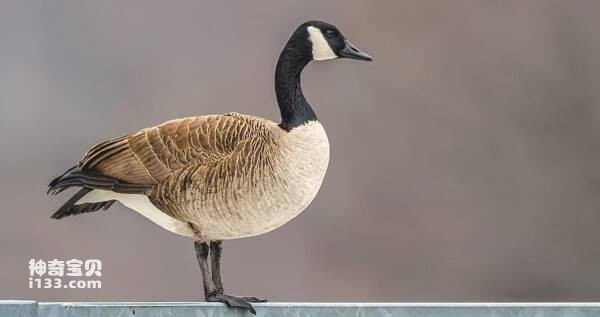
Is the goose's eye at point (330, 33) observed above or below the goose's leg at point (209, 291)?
above

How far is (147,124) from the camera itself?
385cm

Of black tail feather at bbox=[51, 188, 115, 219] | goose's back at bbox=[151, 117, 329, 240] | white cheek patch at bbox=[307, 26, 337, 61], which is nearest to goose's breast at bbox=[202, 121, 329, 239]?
goose's back at bbox=[151, 117, 329, 240]

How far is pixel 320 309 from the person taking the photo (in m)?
2.93

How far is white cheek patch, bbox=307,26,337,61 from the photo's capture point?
3.27 metres

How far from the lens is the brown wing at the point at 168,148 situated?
319 cm

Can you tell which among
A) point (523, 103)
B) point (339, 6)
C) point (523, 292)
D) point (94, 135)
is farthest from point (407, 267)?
point (94, 135)

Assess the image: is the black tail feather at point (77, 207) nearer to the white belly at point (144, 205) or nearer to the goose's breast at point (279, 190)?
the white belly at point (144, 205)

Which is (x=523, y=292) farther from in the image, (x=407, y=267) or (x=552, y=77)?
(x=552, y=77)

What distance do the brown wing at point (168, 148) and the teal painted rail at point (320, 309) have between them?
0.44 metres

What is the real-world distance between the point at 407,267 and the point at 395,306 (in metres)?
1.13

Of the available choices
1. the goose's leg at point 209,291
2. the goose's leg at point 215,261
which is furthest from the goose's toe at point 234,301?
the goose's leg at point 215,261

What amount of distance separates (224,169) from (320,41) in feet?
1.76

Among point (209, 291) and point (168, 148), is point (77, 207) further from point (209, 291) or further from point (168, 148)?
point (209, 291)

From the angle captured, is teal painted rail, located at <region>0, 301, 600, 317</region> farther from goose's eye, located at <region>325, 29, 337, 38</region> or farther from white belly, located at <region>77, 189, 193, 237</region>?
goose's eye, located at <region>325, 29, 337, 38</region>
